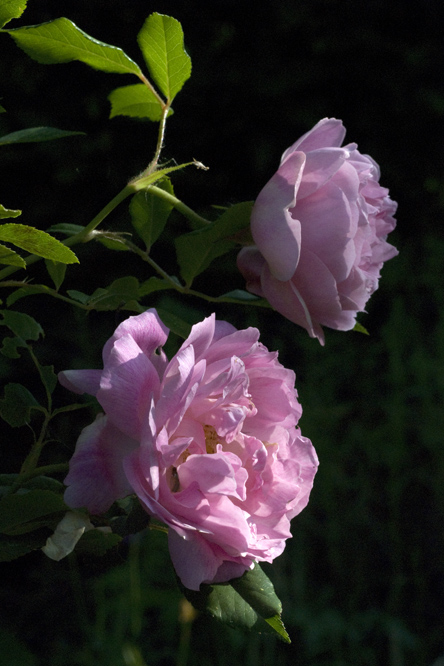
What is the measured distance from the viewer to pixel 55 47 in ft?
1.57

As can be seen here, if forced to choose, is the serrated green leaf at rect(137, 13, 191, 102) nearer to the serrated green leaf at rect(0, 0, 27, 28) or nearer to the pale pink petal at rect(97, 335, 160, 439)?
the serrated green leaf at rect(0, 0, 27, 28)

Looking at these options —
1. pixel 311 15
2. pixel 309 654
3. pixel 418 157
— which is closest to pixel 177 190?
pixel 311 15

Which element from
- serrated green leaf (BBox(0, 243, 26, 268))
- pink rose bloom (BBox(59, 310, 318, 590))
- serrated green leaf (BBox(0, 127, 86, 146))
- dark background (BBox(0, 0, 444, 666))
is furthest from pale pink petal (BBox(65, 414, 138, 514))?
dark background (BBox(0, 0, 444, 666))

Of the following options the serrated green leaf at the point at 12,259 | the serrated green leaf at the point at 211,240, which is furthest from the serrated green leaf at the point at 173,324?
the serrated green leaf at the point at 12,259

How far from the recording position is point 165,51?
19.9 inches

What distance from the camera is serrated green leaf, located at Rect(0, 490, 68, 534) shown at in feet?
1.42

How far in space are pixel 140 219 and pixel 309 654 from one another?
156cm

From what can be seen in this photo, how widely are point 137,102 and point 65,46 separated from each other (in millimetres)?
77

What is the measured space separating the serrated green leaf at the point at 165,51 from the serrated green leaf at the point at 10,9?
86 millimetres

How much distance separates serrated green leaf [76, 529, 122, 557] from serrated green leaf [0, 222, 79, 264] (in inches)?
6.6

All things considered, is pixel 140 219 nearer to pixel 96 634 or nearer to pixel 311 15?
pixel 96 634

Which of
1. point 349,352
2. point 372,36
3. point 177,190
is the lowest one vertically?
point 349,352

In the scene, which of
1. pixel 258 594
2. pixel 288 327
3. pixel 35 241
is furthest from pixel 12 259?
pixel 288 327

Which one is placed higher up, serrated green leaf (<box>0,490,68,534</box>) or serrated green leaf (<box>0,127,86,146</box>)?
serrated green leaf (<box>0,127,86,146</box>)
